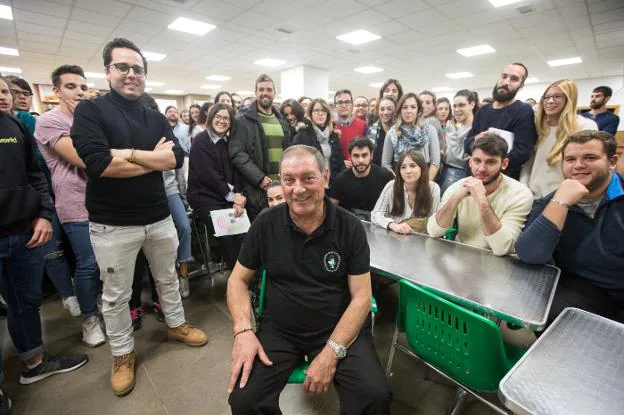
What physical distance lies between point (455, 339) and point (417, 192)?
1.28 metres

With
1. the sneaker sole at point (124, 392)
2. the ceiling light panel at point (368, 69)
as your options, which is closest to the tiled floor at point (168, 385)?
the sneaker sole at point (124, 392)

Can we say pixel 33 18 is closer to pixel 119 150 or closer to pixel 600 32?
pixel 119 150

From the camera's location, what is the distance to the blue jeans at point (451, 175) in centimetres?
304

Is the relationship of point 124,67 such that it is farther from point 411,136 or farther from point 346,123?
point 346,123

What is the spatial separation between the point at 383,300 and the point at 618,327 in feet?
5.69

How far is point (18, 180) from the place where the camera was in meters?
1.56

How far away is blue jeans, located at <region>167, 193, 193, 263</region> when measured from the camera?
2.58 meters

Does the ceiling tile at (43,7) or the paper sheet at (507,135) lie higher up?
the ceiling tile at (43,7)

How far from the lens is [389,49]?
23.3 feet

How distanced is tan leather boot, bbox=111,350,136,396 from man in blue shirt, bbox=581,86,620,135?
24.1ft

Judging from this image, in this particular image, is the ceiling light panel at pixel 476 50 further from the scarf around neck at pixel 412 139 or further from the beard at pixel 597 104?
the scarf around neck at pixel 412 139

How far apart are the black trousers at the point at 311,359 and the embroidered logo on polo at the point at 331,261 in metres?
0.32

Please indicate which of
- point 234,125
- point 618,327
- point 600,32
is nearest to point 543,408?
point 618,327

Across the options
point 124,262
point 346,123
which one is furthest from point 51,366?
point 346,123
